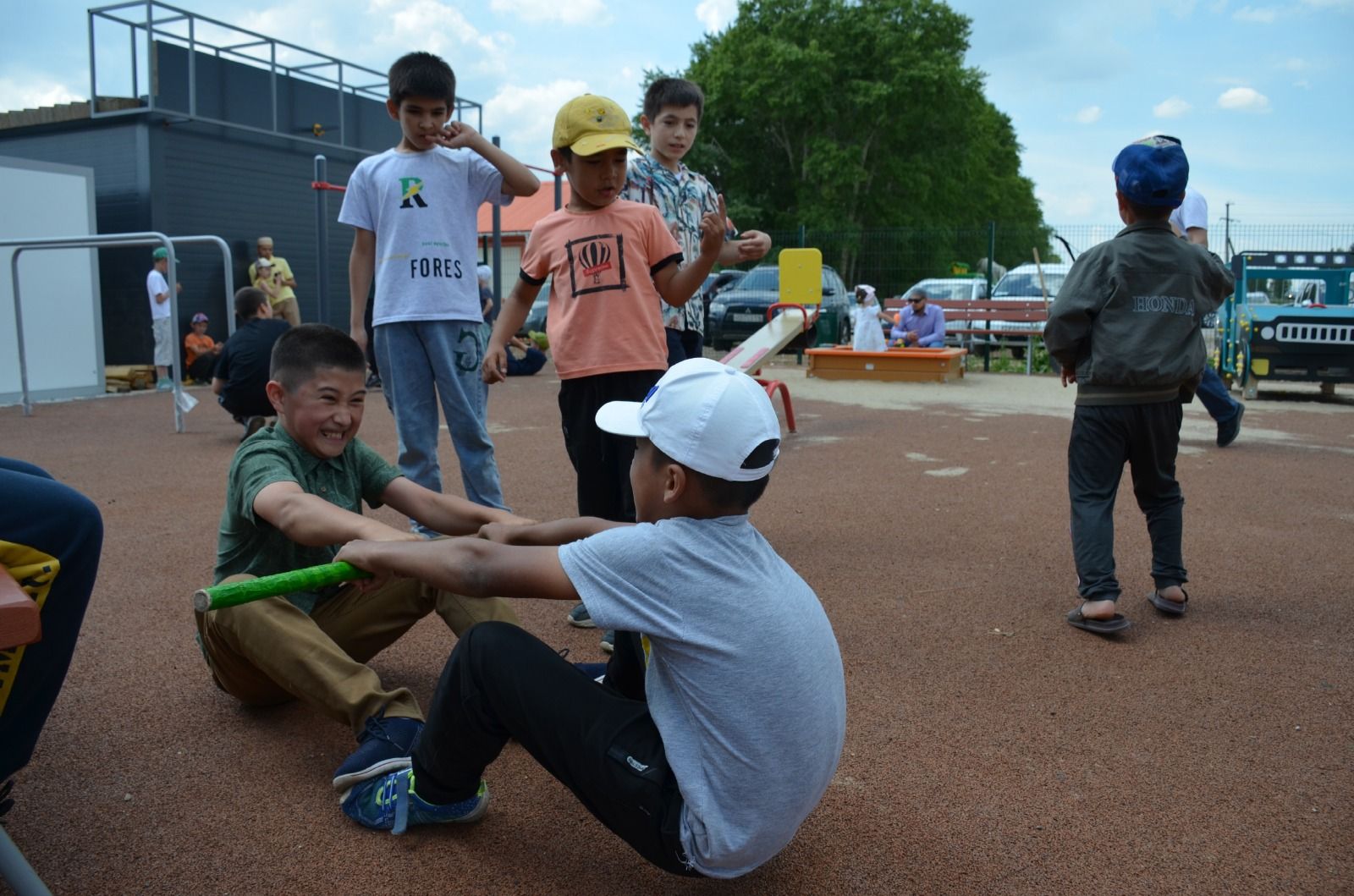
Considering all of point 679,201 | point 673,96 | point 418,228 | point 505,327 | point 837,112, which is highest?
point 837,112

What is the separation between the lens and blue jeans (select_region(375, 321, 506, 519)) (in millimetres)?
4227

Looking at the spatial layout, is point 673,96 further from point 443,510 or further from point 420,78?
point 443,510

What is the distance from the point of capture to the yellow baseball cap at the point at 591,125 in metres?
3.39

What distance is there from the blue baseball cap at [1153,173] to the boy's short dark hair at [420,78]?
2528mm

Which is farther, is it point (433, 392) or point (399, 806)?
point (433, 392)

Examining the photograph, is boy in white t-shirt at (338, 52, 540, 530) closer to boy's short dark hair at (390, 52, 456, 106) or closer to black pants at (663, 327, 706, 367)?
boy's short dark hair at (390, 52, 456, 106)

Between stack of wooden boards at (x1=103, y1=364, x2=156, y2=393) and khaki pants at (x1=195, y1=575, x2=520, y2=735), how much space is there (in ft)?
39.1

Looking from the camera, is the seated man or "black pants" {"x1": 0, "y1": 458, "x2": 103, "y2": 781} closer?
"black pants" {"x1": 0, "y1": 458, "x2": 103, "y2": 781}

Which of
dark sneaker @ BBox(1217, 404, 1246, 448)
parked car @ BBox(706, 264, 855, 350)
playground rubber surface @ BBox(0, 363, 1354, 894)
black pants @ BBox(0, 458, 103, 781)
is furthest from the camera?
parked car @ BBox(706, 264, 855, 350)

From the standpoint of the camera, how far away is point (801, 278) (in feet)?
36.4

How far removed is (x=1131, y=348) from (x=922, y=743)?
1738mm

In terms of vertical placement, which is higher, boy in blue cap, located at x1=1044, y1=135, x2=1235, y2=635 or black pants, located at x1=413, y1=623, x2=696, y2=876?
boy in blue cap, located at x1=1044, y1=135, x2=1235, y2=635

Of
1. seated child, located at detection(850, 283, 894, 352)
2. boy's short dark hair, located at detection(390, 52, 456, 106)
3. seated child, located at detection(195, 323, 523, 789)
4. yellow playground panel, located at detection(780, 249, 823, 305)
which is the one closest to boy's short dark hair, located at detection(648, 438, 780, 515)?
seated child, located at detection(195, 323, 523, 789)

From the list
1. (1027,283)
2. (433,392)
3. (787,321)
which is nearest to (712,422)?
(433,392)
